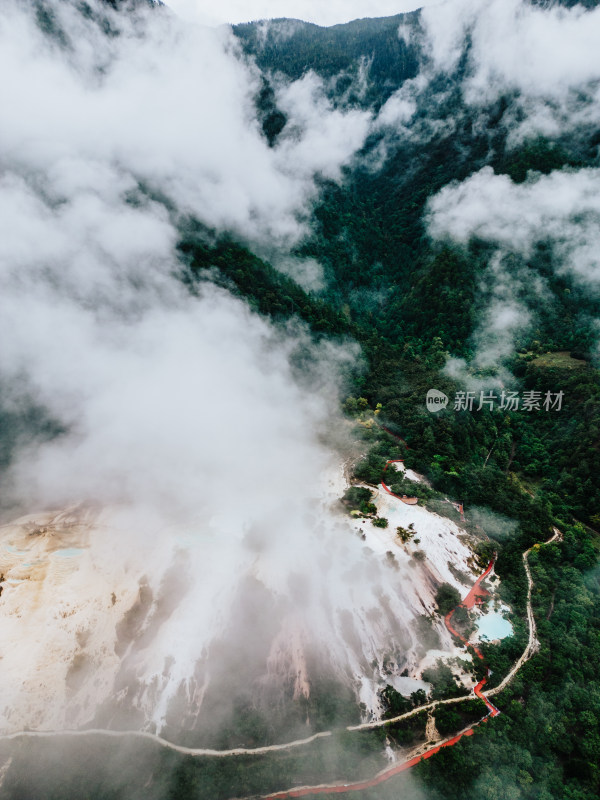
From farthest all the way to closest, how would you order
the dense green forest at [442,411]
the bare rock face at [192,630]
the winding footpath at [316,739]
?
the bare rock face at [192,630] < the dense green forest at [442,411] < the winding footpath at [316,739]

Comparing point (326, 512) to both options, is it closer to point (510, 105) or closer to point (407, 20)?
point (510, 105)

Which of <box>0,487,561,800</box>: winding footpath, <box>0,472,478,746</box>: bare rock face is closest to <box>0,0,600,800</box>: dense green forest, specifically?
<box>0,487,561,800</box>: winding footpath

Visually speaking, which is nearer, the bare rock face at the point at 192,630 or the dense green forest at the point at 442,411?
the dense green forest at the point at 442,411

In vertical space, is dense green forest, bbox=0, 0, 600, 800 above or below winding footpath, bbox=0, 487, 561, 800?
above

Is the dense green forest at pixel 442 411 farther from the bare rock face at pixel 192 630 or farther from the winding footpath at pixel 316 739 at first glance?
the bare rock face at pixel 192 630

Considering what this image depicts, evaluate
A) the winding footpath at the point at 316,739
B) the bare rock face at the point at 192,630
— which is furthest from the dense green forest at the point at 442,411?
the bare rock face at the point at 192,630

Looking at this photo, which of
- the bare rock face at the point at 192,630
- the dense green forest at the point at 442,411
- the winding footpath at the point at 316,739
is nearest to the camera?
the winding footpath at the point at 316,739

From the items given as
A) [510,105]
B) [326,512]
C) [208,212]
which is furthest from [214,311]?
[510,105]

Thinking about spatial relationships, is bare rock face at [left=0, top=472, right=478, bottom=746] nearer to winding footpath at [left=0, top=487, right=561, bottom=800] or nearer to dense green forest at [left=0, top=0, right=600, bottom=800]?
winding footpath at [left=0, top=487, right=561, bottom=800]

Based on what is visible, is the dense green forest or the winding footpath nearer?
the winding footpath

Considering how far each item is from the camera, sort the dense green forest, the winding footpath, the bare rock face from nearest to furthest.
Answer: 1. the winding footpath
2. the dense green forest
3. the bare rock face

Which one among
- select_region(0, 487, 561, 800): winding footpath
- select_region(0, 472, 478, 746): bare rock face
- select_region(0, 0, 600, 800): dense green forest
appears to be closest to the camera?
select_region(0, 487, 561, 800): winding footpath
